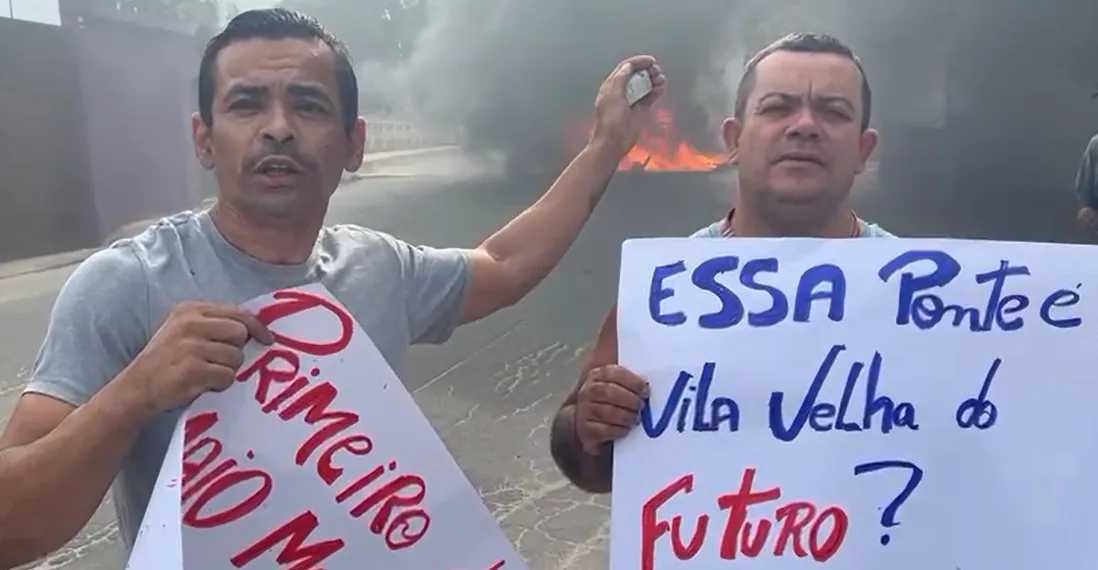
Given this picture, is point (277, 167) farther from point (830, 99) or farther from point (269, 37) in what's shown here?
point (830, 99)

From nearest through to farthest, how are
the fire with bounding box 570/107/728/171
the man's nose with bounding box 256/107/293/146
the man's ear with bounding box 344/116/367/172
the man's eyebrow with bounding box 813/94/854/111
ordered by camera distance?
1. the man's nose with bounding box 256/107/293/146
2. the man's ear with bounding box 344/116/367/172
3. the man's eyebrow with bounding box 813/94/854/111
4. the fire with bounding box 570/107/728/171

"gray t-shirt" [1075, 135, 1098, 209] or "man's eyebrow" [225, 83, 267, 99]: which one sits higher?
"man's eyebrow" [225, 83, 267, 99]

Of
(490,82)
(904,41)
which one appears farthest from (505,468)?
(904,41)

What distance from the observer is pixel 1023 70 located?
352cm

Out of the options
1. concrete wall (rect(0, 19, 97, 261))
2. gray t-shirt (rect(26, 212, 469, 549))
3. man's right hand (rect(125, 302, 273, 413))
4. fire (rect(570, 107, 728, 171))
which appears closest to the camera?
man's right hand (rect(125, 302, 273, 413))

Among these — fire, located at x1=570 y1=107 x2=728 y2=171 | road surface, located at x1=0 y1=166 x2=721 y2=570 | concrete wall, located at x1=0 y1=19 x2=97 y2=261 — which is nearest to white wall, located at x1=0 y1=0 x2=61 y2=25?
concrete wall, located at x1=0 y1=19 x2=97 y2=261

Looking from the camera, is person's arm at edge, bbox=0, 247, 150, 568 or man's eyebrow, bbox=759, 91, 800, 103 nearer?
person's arm at edge, bbox=0, 247, 150, 568

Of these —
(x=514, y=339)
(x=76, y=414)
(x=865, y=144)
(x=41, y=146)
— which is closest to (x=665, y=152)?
(x=514, y=339)

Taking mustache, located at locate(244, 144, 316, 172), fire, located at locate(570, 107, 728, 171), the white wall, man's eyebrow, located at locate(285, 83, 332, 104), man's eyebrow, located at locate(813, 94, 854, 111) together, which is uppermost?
the white wall

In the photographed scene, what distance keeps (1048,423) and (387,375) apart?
978mm

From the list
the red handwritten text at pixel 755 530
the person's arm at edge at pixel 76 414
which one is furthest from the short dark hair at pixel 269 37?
the red handwritten text at pixel 755 530

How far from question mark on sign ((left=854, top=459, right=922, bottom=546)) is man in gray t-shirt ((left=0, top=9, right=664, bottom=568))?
2.28 feet

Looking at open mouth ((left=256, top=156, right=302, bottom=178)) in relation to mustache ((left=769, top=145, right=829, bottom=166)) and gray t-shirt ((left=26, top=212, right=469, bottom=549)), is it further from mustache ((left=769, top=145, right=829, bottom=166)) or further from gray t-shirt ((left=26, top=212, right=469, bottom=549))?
mustache ((left=769, top=145, right=829, bottom=166))

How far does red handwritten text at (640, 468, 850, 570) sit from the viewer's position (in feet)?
4.71
